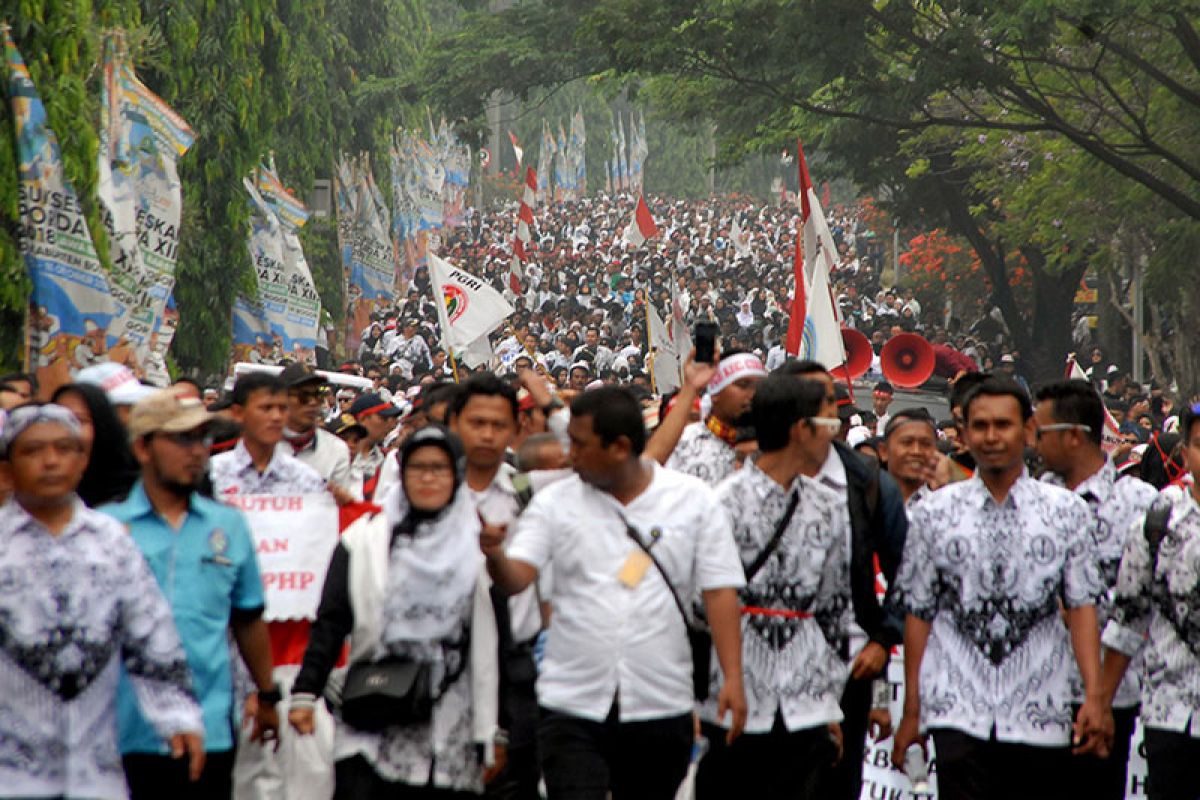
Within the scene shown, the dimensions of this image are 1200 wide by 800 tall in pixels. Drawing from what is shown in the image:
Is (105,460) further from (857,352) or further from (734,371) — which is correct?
(857,352)

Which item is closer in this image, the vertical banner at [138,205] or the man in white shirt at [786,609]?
the man in white shirt at [786,609]

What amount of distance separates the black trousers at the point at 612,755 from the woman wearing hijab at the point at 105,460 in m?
1.44

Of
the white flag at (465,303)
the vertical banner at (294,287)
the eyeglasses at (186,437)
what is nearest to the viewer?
the eyeglasses at (186,437)

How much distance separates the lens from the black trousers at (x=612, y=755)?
593 centimetres

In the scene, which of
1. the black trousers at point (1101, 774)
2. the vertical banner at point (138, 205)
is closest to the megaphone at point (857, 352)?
the vertical banner at point (138, 205)

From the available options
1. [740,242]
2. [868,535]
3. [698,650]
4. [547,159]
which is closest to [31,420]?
[698,650]

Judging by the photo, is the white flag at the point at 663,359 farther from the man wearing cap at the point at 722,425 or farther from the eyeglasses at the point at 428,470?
the eyeglasses at the point at 428,470

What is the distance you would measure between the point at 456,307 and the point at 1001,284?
62.7 feet

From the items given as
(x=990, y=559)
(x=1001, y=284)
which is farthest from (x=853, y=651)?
(x=1001, y=284)

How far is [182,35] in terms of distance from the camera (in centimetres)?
1984

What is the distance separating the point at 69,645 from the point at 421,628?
1.30m

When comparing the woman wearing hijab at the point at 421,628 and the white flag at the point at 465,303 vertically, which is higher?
the white flag at the point at 465,303

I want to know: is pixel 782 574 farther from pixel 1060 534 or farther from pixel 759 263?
pixel 759 263

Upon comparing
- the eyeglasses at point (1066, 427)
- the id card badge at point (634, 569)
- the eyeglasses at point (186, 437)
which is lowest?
the id card badge at point (634, 569)
